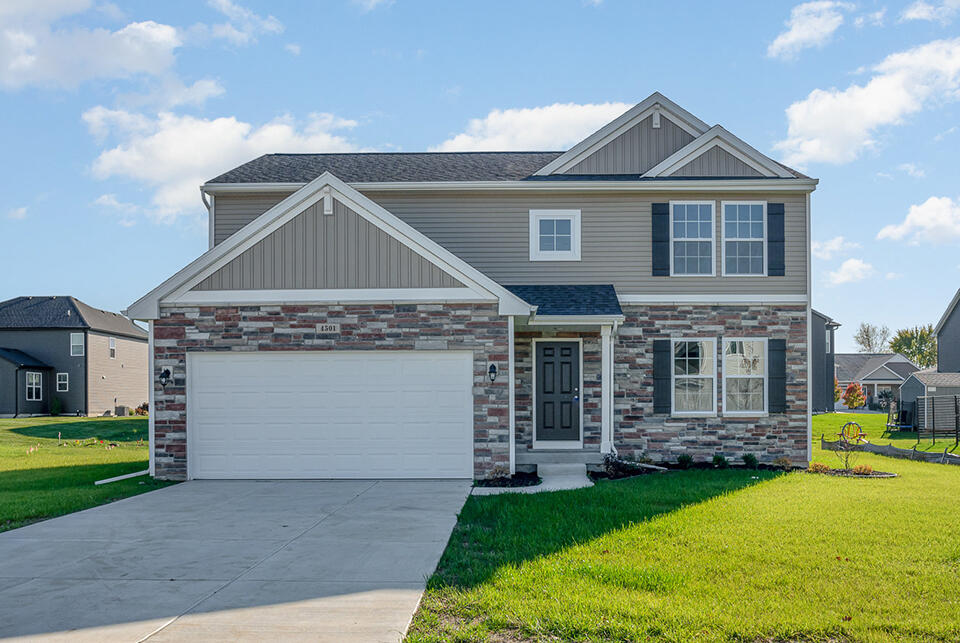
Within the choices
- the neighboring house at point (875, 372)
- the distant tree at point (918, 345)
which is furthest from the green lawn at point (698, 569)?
the distant tree at point (918, 345)

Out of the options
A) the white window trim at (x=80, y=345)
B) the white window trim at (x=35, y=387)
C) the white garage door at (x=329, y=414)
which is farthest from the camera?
the white window trim at (x=80, y=345)

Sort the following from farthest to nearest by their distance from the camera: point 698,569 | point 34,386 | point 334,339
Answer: point 34,386, point 334,339, point 698,569

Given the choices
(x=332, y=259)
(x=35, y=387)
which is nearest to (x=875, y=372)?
(x=332, y=259)

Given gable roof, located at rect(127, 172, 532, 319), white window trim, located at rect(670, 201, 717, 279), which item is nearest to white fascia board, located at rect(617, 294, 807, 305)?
white window trim, located at rect(670, 201, 717, 279)

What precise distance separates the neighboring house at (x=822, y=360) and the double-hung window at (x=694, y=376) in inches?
826

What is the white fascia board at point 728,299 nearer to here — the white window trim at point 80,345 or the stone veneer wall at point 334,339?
the stone veneer wall at point 334,339

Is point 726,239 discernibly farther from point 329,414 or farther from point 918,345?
point 918,345

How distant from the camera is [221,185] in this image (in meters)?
14.5

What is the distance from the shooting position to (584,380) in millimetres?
13648

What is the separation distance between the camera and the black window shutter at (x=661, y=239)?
1402cm

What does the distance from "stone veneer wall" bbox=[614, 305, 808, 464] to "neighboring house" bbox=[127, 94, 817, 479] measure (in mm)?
37

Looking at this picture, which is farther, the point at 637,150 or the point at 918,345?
the point at 918,345

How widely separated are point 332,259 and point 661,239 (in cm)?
620

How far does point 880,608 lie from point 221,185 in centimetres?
1297
